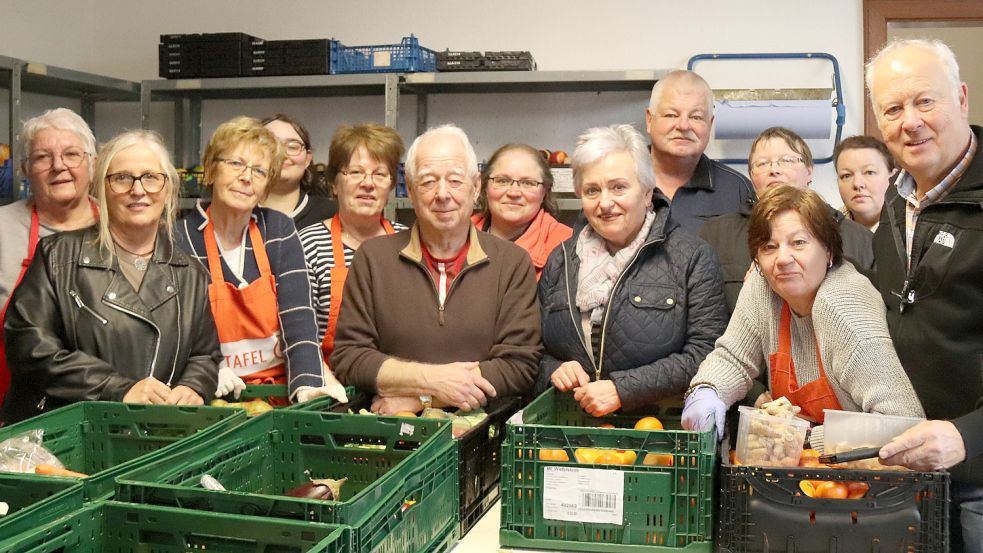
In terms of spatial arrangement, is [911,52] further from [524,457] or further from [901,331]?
[524,457]

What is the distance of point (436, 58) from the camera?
4.89m

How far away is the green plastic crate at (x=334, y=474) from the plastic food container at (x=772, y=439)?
629 mm

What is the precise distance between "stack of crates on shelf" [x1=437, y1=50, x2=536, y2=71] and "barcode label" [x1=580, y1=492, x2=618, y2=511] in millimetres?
3257

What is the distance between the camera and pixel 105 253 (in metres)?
2.57

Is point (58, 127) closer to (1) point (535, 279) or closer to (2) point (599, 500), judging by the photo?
(1) point (535, 279)

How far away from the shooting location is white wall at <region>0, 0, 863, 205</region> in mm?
4867

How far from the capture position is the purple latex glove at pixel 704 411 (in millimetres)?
2145

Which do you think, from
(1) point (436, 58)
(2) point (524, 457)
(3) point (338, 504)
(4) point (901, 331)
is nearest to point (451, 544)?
(2) point (524, 457)

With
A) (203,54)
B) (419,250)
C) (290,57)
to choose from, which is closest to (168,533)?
(419,250)

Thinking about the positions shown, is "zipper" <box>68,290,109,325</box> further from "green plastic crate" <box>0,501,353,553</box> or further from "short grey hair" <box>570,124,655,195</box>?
"short grey hair" <box>570,124,655,195</box>

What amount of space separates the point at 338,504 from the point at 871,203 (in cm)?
280

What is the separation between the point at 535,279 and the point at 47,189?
1774 millimetres

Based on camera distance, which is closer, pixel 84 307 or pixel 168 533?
pixel 168 533

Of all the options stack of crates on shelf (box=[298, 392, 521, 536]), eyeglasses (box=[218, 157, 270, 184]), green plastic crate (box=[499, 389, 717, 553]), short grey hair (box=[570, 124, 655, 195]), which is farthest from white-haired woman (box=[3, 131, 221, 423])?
short grey hair (box=[570, 124, 655, 195])
